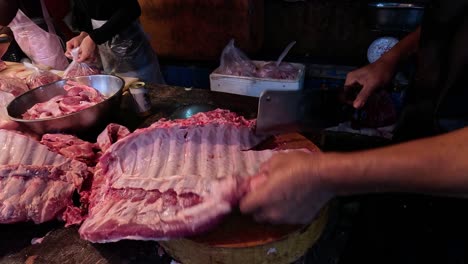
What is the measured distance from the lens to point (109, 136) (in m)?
2.23

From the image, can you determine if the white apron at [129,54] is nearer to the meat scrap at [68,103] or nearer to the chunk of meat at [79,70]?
the chunk of meat at [79,70]

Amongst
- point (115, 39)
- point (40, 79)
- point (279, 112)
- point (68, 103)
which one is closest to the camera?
point (279, 112)

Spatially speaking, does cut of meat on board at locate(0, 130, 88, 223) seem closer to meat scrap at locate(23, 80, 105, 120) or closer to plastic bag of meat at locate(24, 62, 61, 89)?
meat scrap at locate(23, 80, 105, 120)

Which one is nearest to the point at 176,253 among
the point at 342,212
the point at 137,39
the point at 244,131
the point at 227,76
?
the point at 244,131

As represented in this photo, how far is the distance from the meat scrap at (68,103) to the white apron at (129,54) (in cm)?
171

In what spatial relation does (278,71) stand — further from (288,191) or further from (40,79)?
(288,191)

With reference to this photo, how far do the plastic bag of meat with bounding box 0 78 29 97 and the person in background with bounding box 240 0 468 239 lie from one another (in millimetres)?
2718

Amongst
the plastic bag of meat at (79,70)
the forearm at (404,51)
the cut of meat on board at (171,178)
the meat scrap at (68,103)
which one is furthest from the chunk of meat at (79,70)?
the forearm at (404,51)

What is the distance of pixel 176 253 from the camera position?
160 centimetres

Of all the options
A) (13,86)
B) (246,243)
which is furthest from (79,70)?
(246,243)

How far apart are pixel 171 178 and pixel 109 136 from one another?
721mm

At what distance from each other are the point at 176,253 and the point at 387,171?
1077mm

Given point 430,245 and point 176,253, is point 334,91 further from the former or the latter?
point 176,253

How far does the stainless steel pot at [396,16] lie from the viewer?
3949 millimetres
